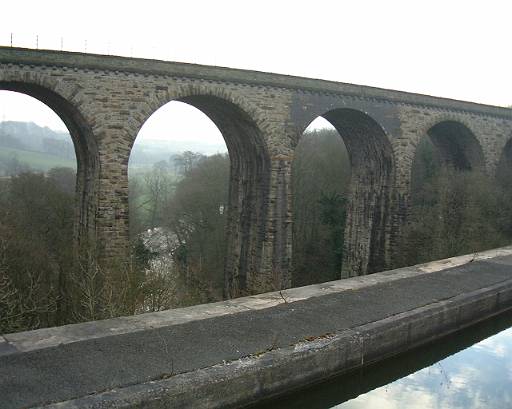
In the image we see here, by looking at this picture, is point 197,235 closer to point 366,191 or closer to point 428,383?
point 366,191

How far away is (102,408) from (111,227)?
783 cm

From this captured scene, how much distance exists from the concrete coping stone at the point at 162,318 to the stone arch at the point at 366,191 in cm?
868

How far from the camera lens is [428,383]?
4.87 metres

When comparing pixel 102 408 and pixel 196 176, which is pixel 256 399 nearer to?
pixel 102 408

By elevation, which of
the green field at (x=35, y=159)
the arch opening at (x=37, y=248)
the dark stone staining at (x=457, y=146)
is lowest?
the arch opening at (x=37, y=248)

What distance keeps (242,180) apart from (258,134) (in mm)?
1885

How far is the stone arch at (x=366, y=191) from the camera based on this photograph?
1562cm

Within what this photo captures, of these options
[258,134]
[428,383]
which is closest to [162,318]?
[428,383]

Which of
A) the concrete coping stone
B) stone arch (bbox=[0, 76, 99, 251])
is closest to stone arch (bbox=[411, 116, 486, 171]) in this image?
stone arch (bbox=[0, 76, 99, 251])

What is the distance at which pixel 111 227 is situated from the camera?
1066cm

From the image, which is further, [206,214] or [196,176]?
[196,176]

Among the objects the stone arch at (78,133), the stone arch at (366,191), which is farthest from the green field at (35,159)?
the stone arch at (78,133)

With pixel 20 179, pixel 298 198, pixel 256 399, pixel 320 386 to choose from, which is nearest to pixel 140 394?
pixel 256 399

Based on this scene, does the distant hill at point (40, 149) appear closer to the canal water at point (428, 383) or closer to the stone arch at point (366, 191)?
the stone arch at point (366, 191)
